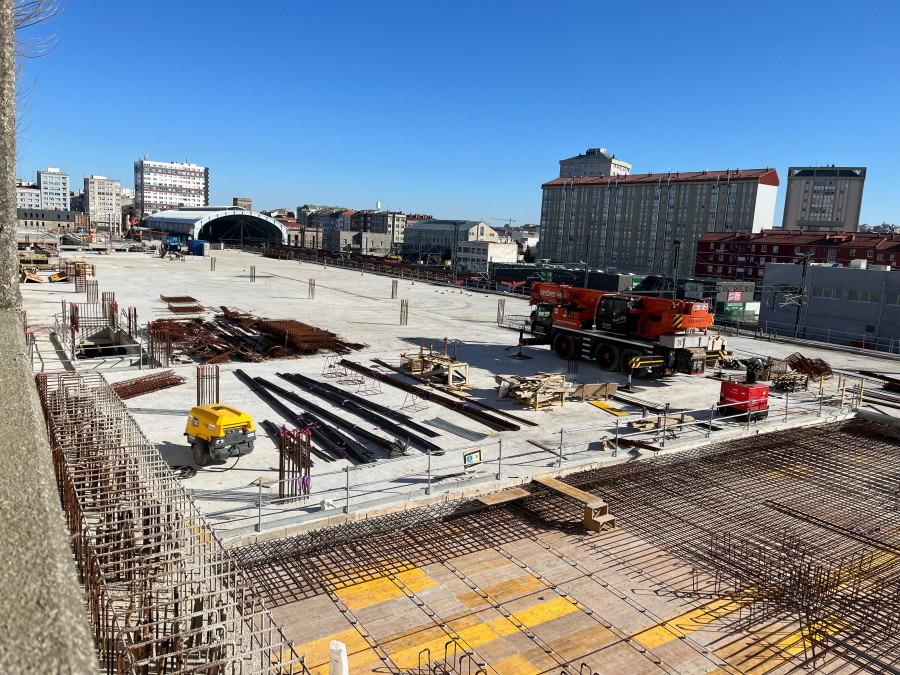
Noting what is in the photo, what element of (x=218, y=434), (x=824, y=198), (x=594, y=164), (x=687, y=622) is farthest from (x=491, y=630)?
(x=594, y=164)

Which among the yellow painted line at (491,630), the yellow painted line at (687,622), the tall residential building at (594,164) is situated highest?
the tall residential building at (594,164)

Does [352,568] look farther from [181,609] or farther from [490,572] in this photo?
[181,609]

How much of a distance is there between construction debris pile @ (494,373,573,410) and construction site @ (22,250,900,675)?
8 centimetres

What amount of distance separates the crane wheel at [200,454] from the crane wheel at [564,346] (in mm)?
15715

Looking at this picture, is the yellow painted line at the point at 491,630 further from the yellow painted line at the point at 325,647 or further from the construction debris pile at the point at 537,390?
the construction debris pile at the point at 537,390

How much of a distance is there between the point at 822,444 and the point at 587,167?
187 meters

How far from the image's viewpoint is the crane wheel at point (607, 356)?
24.1m

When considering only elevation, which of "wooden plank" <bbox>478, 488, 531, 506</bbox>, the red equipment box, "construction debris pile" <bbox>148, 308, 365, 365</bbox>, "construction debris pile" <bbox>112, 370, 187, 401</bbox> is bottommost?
"wooden plank" <bbox>478, 488, 531, 506</bbox>

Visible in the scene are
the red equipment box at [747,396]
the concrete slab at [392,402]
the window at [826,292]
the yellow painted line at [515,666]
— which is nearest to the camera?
the yellow painted line at [515,666]

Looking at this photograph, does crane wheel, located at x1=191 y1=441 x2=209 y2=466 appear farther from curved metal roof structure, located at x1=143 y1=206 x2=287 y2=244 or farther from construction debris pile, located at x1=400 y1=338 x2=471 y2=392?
curved metal roof structure, located at x1=143 y1=206 x2=287 y2=244

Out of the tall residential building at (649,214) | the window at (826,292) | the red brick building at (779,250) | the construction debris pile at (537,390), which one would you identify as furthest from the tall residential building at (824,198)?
the construction debris pile at (537,390)

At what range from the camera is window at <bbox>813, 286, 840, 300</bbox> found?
48.8 m

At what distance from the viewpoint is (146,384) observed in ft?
63.9

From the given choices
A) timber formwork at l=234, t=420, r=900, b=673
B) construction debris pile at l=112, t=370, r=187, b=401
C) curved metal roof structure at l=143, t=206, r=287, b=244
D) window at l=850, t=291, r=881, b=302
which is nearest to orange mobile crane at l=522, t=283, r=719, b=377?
timber formwork at l=234, t=420, r=900, b=673
